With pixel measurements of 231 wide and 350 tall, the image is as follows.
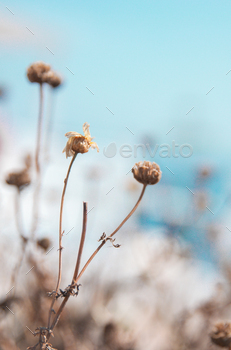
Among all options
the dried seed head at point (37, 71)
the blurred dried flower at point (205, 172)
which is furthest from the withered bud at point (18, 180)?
the blurred dried flower at point (205, 172)

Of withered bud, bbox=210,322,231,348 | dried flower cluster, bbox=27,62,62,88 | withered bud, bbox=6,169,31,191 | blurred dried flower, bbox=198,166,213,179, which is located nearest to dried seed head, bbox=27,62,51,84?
dried flower cluster, bbox=27,62,62,88

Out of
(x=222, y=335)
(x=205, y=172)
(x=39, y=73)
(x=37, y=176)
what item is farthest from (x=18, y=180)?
(x=205, y=172)

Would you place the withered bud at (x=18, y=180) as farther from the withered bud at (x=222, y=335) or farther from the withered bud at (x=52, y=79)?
the withered bud at (x=222, y=335)

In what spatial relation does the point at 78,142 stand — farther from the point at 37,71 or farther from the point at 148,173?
the point at 37,71

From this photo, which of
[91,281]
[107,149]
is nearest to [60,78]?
[107,149]

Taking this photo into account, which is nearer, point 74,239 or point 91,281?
point 91,281

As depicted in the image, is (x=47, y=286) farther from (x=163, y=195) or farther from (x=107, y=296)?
(x=163, y=195)
